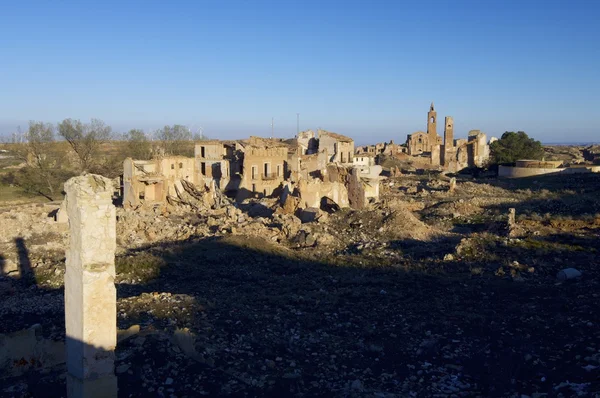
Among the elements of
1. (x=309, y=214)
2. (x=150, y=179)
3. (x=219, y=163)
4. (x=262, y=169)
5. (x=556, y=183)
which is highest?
(x=219, y=163)

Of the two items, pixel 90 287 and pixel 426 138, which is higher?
pixel 426 138

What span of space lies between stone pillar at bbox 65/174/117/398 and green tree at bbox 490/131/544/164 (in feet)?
149

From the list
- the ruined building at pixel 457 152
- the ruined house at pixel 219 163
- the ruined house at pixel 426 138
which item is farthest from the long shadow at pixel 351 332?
the ruined house at pixel 426 138

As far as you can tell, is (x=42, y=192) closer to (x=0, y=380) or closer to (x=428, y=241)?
(x=428, y=241)

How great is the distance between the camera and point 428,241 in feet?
59.8

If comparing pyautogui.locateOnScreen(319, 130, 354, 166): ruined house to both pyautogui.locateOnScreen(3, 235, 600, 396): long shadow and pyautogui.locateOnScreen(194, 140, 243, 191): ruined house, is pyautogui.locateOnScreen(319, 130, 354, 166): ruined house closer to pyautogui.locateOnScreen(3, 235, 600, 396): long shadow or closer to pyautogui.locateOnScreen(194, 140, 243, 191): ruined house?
pyautogui.locateOnScreen(194, 140, 243, 191): ruined house

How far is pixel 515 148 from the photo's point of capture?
48.0 m

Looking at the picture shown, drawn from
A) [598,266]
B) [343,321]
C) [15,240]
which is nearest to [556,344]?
[343,321]

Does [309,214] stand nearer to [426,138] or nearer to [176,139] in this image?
[176,139]

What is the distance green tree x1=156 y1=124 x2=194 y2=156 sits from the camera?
51737mm

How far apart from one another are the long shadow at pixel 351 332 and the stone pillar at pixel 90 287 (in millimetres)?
778

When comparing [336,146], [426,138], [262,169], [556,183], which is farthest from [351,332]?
[426,138]

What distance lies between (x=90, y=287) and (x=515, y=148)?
47282mm

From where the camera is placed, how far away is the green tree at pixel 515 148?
4769cm
